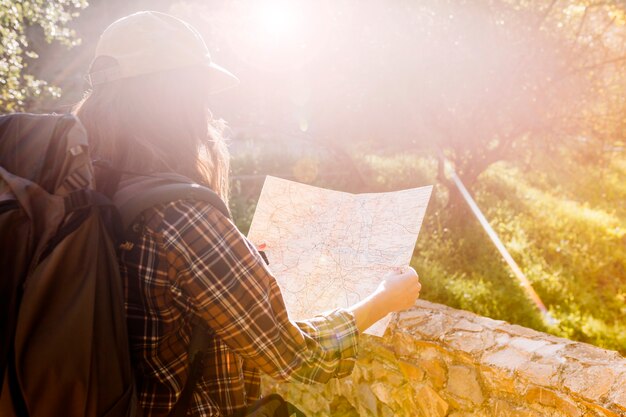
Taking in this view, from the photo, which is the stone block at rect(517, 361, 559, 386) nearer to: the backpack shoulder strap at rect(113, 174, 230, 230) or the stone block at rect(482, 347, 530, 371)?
the stone block at rect(482, 347, 530, 371)

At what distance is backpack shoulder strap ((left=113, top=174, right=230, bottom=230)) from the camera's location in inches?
42.0

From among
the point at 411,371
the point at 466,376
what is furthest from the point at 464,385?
the point at 411,371

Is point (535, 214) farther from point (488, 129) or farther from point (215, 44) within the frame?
point (215, 44)

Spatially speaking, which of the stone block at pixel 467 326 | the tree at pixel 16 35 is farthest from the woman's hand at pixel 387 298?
the tree at pixel 16 35

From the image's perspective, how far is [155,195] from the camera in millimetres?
1069

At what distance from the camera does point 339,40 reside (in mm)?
9070

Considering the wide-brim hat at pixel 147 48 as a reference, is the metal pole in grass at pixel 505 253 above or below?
below

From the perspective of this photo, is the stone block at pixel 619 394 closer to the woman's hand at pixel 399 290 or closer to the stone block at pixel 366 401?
the woman's hand at pixel 399 290

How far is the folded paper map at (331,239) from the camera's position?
173cm

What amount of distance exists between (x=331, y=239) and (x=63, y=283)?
3.38 feet

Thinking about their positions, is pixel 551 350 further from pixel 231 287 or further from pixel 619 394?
pixel 231 287

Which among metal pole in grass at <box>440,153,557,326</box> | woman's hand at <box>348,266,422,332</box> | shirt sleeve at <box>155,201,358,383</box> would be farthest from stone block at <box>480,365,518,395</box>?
metal pole in grass at <box>440,153,557,326</box>

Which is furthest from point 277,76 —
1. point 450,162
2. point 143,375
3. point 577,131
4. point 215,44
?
point 143,375

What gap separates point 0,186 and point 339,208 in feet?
3.66
